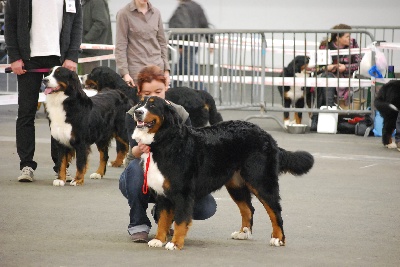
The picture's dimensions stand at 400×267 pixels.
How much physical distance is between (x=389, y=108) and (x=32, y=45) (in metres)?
5.23

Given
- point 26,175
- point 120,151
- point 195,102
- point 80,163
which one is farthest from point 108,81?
point 26,175

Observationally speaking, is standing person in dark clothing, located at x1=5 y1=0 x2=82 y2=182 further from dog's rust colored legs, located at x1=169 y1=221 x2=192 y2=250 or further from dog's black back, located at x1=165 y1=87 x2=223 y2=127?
dog's rust colored legs, located at x1=169 y1=221 x2=192 y2=250

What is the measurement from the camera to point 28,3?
8.09 m

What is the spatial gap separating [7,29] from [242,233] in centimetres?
333

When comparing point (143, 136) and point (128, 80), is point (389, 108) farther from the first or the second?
point (143, 136)

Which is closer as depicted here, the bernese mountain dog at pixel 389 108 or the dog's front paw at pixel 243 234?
the dog's front paw at pixel 243 234

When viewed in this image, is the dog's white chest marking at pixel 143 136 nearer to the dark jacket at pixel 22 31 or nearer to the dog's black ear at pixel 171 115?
the dog's black ear at pixel 171 115

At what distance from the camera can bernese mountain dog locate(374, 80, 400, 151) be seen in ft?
38.2

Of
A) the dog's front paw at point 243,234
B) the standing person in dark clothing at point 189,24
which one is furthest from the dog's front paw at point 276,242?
the standing person in dark clothing at point 189,24

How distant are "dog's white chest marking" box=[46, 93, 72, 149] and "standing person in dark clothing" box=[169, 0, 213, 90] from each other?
5.35m

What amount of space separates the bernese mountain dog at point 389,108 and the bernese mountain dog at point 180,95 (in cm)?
258

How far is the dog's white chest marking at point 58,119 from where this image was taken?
8.09 meters

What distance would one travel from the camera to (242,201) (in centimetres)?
590

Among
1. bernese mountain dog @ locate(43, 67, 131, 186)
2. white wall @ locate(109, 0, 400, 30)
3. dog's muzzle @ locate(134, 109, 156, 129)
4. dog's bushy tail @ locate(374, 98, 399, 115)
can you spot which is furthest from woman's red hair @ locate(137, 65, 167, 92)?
white wall @ locate(109, 0, 400, 30)
